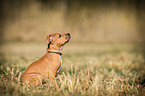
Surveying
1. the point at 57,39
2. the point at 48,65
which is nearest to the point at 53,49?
the point at 57,39

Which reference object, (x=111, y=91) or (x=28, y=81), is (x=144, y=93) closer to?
(x=111, y=91)

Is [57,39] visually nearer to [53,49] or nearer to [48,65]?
[53,49]

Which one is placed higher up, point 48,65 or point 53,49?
point 53,49

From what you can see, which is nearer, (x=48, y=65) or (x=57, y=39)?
(x=48, y=65)

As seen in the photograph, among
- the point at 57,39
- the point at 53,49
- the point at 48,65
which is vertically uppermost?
the point at 57,39

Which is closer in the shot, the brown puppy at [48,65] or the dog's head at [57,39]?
the brown puppy at [48,65]

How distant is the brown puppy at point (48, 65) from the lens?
11.4 feet

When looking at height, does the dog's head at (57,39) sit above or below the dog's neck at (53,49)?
above

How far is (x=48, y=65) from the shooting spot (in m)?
3.69

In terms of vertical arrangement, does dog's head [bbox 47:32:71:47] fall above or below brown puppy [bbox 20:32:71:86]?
above

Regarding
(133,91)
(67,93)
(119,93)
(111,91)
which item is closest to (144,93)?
(133,91)

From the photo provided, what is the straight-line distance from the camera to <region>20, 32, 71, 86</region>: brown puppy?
11.4 ft

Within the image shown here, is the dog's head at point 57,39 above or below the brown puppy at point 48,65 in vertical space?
above

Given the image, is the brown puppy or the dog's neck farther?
the dog's neck
